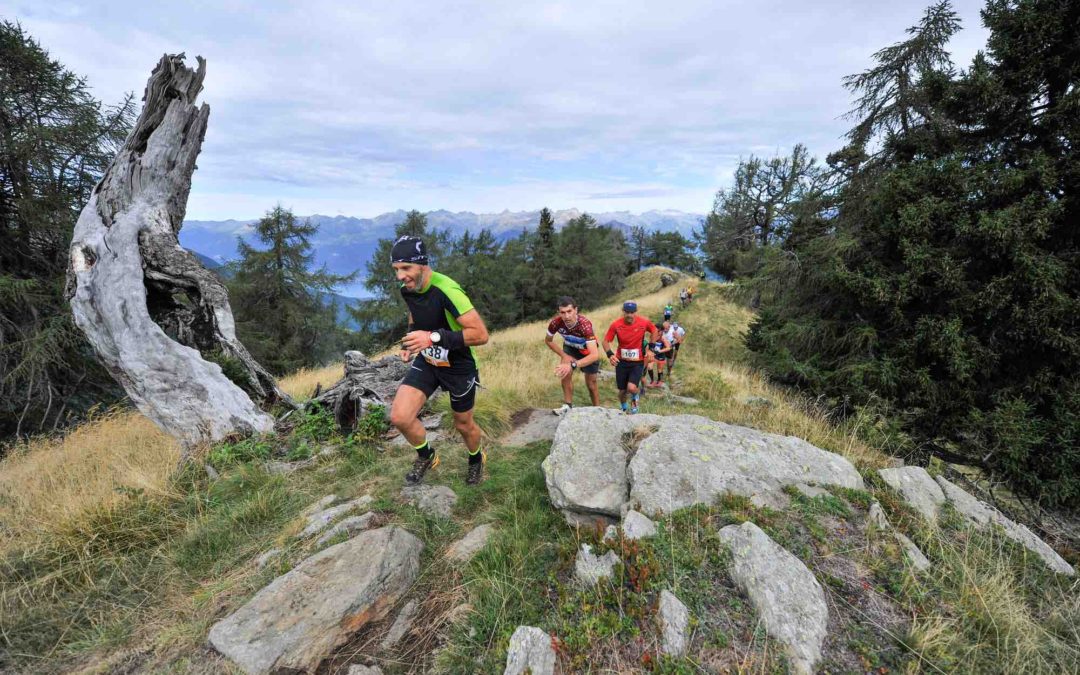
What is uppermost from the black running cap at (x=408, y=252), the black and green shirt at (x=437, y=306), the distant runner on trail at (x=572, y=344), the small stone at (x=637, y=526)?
the black running cap at (x=408, y=252)

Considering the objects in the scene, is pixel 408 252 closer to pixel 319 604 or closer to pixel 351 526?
pixel 351 526

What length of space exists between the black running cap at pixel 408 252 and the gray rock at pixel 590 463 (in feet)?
7.75

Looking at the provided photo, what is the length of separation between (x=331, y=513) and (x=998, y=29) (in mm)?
12103

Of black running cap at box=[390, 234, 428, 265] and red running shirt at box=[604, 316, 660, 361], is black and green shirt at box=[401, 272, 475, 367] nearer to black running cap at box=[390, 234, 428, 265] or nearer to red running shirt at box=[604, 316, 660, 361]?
black running cap at box=[390, 234, 428, 265]

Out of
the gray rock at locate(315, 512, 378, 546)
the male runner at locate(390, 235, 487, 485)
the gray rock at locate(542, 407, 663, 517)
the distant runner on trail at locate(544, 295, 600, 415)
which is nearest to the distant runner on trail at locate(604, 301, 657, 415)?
the distant runner on trail at locate(544, 295, 600, 415)

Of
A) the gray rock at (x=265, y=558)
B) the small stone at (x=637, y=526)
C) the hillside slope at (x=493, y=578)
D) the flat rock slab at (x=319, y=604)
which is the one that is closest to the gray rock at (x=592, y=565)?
the hillside slope at (x=493, y=578)

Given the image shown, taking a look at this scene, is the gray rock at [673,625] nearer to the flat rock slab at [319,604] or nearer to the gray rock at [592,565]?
the gray rock at [592,565]

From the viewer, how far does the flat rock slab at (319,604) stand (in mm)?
2672

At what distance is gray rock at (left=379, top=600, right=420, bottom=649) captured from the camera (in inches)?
113

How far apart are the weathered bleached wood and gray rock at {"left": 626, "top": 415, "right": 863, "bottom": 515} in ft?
18.6

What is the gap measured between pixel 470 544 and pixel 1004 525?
4.78 metres

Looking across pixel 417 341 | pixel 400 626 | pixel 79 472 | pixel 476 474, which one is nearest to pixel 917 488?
pixel 476 474

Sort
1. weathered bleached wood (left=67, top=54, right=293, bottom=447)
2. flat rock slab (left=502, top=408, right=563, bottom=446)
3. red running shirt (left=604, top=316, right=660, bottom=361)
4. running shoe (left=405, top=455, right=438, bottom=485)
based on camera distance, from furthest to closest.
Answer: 1. red running shirt (left=604, top=316, right=660, bottom=361)
2. flat rock slab (left=502, top=408, right=563, bottom=446)
3. weathered bleached wood (left=67, top=54, right=293, bottom=447)
4. running shoe (left=405, top=455, right=438, bottom=485)

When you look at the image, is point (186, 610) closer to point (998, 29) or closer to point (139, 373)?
point (139, 373)
